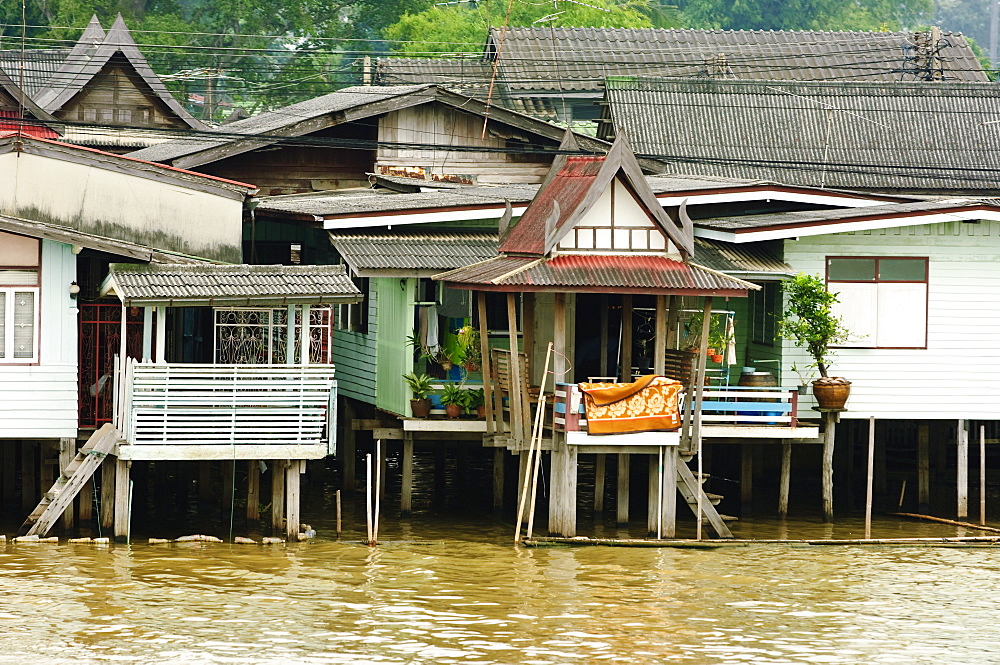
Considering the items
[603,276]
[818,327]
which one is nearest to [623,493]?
[603,276]

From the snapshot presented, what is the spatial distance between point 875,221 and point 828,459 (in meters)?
3.66

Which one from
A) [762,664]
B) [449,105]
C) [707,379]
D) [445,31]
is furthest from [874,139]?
[445,31]

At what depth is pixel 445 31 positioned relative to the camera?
61.8m

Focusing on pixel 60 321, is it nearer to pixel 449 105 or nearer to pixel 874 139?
pixel 449 105

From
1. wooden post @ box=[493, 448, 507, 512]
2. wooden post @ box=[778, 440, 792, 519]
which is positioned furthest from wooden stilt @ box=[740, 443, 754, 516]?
wooden post @ box=[493, 448, 507, 512]

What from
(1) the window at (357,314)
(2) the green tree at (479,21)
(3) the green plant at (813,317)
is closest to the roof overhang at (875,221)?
(3) the green plant at (813,317)

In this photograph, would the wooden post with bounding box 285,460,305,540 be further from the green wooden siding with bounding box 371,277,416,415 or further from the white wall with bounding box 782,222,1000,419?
the white wall with bounding box 782,222,1000,419

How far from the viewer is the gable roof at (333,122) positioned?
3016 centimetres

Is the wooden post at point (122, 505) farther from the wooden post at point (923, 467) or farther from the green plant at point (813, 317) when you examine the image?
the wooden post at point (923, 467)

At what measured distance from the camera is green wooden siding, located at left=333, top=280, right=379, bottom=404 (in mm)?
24703

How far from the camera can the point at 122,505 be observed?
21.1 m

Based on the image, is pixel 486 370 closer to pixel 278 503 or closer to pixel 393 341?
pixel 393 341

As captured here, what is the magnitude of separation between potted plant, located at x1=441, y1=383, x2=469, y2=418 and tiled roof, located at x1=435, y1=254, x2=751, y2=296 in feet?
5.80

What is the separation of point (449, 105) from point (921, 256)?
10.9m
